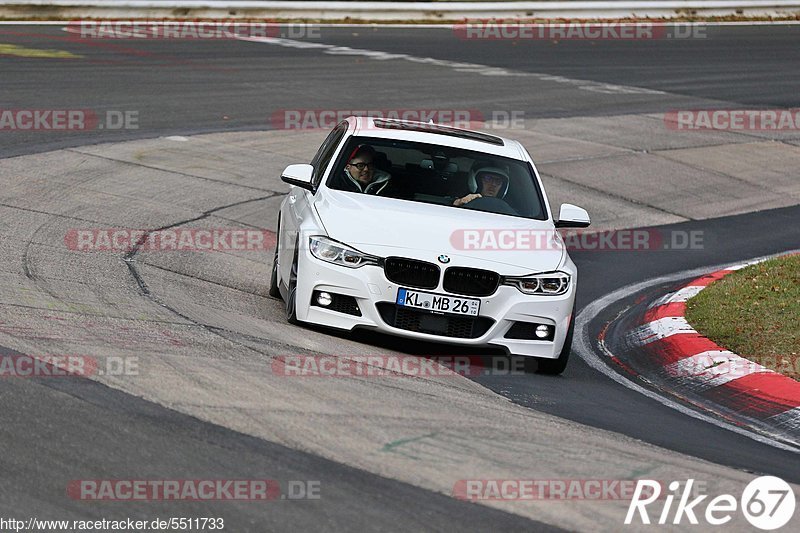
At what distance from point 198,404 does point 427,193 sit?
363 centimetres

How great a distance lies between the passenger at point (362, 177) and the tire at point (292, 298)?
89 cm

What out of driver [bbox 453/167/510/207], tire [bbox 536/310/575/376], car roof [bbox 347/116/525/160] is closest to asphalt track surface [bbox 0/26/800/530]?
tire [bbox 536/310/575/376]

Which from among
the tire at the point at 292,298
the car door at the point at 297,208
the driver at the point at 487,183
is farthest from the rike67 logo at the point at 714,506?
the driver at the point at 487,183

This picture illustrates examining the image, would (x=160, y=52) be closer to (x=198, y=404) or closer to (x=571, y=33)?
(x=571, y=33)

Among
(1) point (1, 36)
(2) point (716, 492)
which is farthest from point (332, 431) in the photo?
(1) point (1, 36)

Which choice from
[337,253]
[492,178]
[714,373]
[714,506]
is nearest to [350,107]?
[492,178]

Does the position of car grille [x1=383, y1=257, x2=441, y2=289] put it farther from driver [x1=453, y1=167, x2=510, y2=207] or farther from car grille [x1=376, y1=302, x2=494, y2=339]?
driver [x1=453, y1=167, x2=510, y2=207]

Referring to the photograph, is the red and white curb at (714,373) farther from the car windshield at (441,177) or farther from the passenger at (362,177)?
the passenger at (362,177)

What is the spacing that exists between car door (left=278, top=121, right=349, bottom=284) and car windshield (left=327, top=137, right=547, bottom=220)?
0.24 m

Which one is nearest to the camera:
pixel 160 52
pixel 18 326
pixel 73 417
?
pixel 73 417

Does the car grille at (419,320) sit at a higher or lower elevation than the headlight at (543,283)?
lower

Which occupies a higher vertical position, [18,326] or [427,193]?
[427,193]

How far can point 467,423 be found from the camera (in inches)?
265

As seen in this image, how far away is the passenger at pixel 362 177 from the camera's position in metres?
9.60
